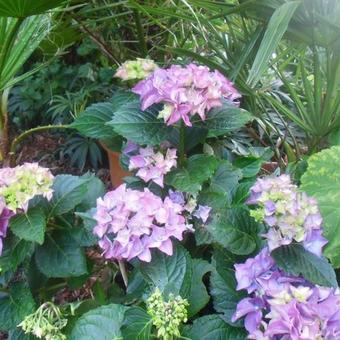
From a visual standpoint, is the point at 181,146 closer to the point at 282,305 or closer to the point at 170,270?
the point at 170,270

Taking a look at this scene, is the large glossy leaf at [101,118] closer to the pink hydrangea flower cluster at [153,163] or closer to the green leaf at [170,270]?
the pink hydrangea flower cluster at [153,163]

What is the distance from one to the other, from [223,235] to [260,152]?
499mm

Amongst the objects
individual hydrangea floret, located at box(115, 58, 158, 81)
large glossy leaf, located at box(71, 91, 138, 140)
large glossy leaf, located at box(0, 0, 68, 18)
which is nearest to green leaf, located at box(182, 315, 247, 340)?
large glossy leaf, located at box(71, 91, 138, 140)

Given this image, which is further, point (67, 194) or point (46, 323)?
point (67, 194)

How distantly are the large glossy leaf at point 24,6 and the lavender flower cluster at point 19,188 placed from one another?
435mm

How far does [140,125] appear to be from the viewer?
3.59 feet

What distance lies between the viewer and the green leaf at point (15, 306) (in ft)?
3.44

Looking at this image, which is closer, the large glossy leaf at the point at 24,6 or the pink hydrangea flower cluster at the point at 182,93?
the pink hydrangea flower cluster at the point at 182,93

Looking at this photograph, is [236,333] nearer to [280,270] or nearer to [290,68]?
[280,270]

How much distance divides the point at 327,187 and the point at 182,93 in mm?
352

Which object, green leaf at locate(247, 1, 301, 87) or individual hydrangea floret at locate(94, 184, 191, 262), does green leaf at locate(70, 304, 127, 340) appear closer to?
individual hydrangea floret at locate(94, 184, 191, 262)

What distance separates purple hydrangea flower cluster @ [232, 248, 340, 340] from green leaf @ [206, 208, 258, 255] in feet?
0.12

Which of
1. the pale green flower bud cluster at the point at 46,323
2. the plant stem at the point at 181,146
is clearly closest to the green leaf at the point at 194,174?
the plant stem at the point at 181,146

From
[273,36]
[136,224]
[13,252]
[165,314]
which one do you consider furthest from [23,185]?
[273,36]
